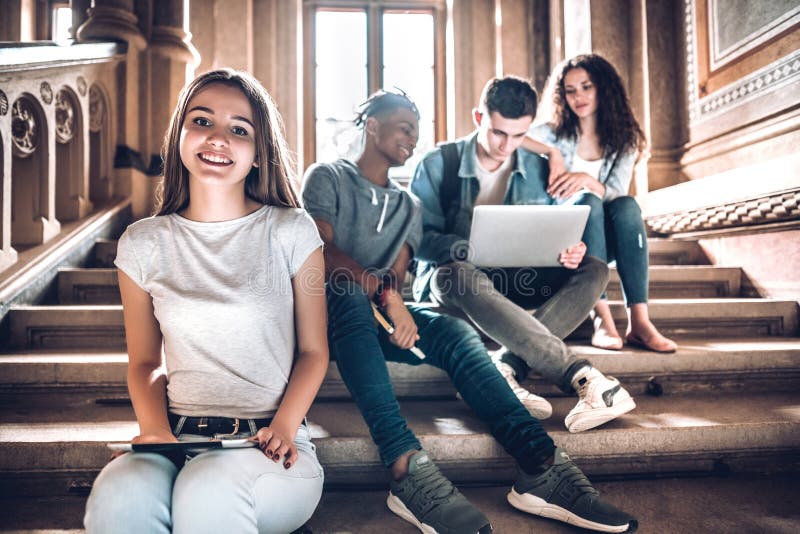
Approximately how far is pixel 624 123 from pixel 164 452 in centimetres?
185

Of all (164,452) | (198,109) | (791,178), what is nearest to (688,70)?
(791,178)

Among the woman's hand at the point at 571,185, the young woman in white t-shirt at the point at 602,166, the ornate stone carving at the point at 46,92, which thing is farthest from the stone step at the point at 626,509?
the ornate stone carving at the point at 46,92

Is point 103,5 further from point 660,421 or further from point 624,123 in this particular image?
point 660,421

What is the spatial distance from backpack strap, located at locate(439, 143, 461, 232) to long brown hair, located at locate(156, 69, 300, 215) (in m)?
0.80

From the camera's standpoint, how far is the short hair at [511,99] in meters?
1.63

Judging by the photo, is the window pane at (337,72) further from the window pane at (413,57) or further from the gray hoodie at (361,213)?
the gray hoodie at (361,213)

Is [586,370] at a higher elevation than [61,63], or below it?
below

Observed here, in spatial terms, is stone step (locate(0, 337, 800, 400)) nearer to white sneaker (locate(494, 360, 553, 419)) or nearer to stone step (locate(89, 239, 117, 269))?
white sneaker (locate(494, 360, 553, 419))

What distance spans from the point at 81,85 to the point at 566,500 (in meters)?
2.59

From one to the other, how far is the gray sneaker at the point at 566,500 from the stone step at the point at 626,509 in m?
0.03

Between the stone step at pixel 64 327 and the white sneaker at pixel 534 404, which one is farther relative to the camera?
the stone step at pixel 64 327

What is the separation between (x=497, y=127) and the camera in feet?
5.48

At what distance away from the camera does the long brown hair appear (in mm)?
1032

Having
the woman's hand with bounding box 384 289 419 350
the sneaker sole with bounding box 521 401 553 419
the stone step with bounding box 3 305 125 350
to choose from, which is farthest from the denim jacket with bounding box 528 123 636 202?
the stone step with bounding box 3 305 125 350
